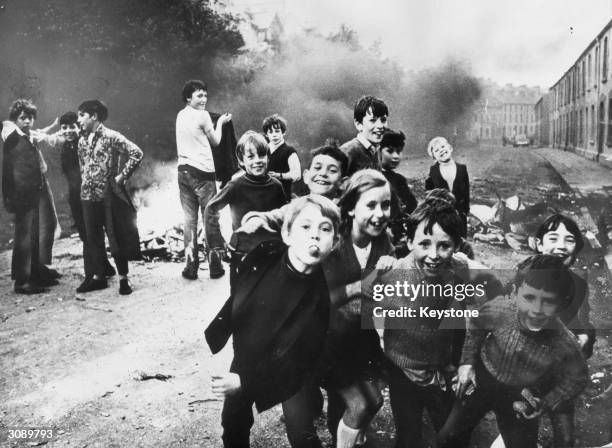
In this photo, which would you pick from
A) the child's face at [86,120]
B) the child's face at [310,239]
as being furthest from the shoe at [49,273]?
the child's face at [310,239]

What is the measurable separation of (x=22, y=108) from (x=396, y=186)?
8.18 ft

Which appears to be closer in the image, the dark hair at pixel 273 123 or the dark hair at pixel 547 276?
the dark hair at pixel 547 276

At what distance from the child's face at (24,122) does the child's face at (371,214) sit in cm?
229

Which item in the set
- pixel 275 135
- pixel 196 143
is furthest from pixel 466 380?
pixel 196 143

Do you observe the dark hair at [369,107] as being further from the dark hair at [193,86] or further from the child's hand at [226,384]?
the child's hand at [226,384]

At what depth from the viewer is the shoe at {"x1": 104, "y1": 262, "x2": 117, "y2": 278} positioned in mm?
3246

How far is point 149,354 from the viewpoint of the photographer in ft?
9.31

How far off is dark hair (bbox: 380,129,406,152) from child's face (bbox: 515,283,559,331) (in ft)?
3.32

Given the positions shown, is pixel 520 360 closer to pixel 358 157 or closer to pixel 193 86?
pixel 358 157

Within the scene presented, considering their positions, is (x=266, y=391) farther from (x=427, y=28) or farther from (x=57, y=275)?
(x=427, y=28)

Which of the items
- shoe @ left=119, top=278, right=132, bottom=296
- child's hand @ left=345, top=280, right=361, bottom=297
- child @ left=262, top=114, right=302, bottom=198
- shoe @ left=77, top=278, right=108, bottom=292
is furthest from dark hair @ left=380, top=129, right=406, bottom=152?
shoe @ left=77, top=278, right=108, bottom=292

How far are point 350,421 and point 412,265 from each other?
832 mm

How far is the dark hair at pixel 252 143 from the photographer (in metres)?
2.66

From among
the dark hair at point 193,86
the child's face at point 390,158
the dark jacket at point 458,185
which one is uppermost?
the dark hair at point 193,86
